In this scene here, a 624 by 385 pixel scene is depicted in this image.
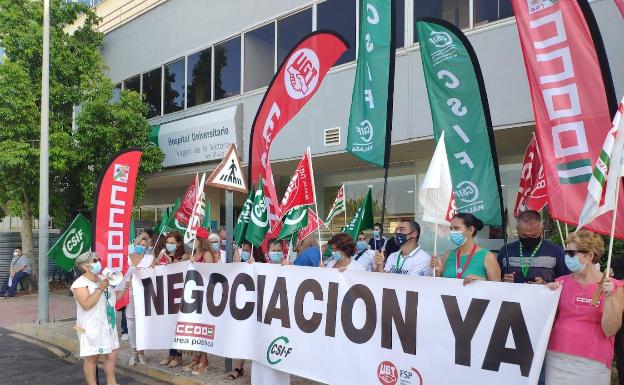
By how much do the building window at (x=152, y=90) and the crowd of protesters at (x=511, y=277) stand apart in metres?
12.2

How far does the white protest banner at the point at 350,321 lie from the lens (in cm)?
406

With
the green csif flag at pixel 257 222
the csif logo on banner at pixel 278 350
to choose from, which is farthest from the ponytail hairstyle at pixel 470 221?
the green csif flag at pixel 257 222

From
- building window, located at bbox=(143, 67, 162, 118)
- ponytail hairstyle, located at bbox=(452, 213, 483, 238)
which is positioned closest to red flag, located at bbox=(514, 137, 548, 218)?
ponytail hairstyle, located at bbox=(452, 213, 483, 238)

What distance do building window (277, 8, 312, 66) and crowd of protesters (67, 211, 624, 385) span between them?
7.84 metres

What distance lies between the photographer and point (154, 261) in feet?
25.1

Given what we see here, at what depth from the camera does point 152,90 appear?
61.2ft

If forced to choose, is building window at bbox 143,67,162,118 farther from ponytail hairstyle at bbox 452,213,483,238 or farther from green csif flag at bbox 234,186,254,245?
ponytail hairstyle at bbox 452,213,483,238

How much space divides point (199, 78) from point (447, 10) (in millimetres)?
8490

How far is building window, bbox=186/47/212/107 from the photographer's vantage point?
1639 centimetres

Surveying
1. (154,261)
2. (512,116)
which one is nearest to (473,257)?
(154,261)

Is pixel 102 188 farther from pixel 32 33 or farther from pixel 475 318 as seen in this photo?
pixel 32 33

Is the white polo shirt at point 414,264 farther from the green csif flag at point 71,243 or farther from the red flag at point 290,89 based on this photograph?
the green csif flag at point 71,243

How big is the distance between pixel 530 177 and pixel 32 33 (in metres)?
14.8

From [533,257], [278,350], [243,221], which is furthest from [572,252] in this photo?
[243,221]
